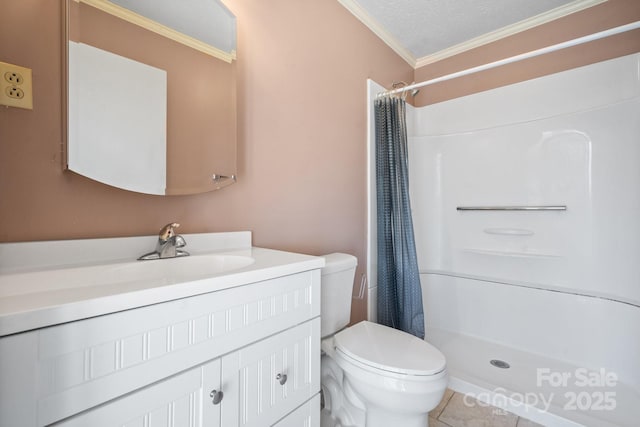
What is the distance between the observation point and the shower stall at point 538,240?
5.40 ft

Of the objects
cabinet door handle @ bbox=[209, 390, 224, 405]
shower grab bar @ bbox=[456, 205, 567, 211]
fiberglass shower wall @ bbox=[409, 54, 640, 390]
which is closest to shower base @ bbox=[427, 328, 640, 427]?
fiberglass shower wall @ bbox=[409, 54, 640, 390]

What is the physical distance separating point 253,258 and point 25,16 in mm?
928

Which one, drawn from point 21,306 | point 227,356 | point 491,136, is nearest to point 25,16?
point 21,306

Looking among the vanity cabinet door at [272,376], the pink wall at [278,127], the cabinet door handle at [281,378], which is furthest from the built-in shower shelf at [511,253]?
the cabinet door handle at [281,378]

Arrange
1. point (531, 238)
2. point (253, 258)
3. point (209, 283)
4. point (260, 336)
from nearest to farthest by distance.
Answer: point (209, 283) < point (260, 336) < point (253, 258) < point (531, 238)

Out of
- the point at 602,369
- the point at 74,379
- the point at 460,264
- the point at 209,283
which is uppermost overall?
the point at 209,283

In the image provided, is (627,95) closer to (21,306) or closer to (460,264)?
(460,264)

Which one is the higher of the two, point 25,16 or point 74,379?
point 25,16

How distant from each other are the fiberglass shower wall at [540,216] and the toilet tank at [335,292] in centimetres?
126

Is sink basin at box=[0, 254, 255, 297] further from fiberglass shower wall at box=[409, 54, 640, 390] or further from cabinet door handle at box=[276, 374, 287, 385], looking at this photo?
fiberglass shower wall at box=[409, 54, 640, 390]

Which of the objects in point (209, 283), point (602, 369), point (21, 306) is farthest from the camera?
point (602, 369)

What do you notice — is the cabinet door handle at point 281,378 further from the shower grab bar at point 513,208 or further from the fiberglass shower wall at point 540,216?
the shower grab bar at point 513,208

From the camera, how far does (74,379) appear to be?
0.48m

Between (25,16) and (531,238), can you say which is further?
(531,238)
